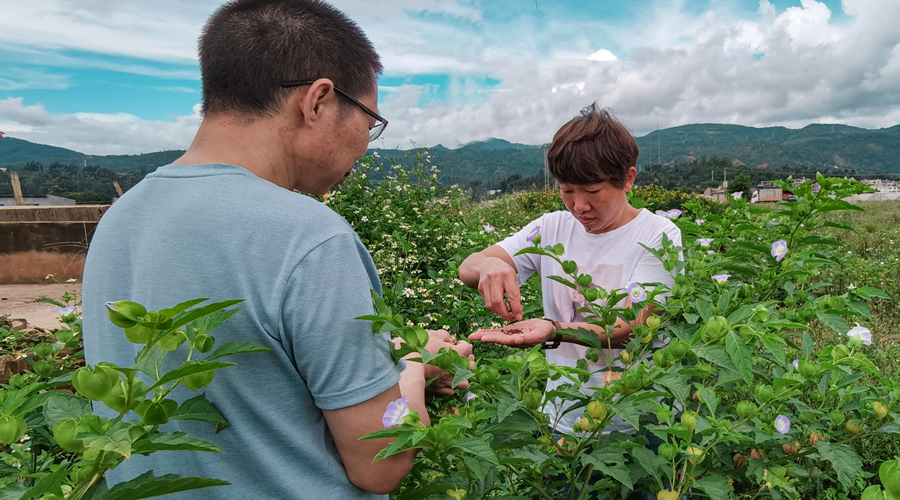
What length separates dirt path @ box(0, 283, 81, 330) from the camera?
554cm

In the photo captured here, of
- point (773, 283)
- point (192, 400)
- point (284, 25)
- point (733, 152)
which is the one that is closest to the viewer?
point (192, 400)

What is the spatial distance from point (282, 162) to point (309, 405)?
455 mm

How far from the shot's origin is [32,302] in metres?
6.59

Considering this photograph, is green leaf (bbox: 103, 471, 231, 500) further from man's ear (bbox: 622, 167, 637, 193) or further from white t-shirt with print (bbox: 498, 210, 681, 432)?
man's ear (bbox: 622, 167, 637, 193)

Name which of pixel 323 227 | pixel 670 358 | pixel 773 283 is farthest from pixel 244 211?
pixel 773 283

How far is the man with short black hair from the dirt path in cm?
512

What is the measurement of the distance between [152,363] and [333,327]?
23cm

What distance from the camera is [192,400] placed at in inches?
28.4

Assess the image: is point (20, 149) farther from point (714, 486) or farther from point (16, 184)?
point (714, 486)

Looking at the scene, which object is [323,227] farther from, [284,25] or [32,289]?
[32,289]

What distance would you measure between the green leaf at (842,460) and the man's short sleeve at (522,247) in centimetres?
101

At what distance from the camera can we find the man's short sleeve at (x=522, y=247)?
195 centimetres

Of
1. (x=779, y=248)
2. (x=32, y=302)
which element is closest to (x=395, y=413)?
(x=779, y=248)

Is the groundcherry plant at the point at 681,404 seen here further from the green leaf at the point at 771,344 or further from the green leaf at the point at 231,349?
the green leaf at the point at 231,349
